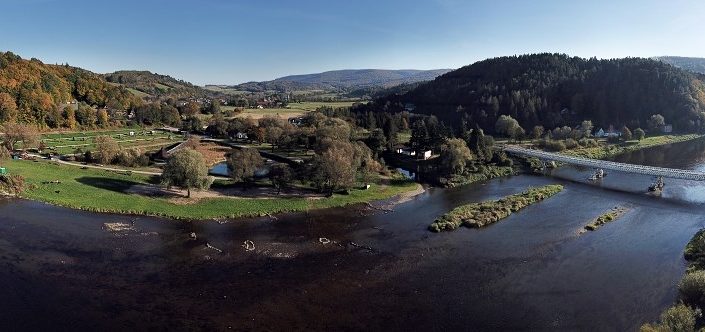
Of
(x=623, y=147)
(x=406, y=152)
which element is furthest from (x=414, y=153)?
(x=623, y=147)

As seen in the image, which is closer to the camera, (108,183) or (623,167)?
(108,183)

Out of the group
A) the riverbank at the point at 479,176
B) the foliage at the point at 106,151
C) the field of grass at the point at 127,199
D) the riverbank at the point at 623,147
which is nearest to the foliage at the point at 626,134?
the riverbank at the point at 623,147

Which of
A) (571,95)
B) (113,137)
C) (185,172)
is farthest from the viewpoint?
(571,95)

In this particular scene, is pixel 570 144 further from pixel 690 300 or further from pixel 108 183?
pixel 108 183

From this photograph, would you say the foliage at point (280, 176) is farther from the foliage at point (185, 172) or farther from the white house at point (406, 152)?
the white house at point (406, 152)

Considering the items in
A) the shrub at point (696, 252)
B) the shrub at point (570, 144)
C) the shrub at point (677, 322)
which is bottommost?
the shrub at point (696, 252)
